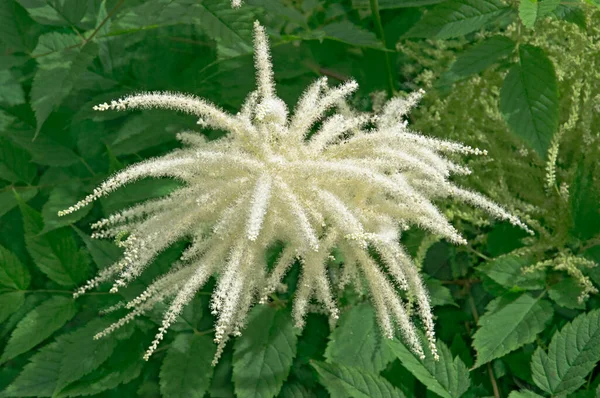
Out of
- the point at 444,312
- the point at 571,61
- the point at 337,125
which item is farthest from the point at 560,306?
the point at 337,125

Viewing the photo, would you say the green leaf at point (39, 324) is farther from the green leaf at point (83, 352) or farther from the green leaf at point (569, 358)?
the green leaf at point (569, 358)

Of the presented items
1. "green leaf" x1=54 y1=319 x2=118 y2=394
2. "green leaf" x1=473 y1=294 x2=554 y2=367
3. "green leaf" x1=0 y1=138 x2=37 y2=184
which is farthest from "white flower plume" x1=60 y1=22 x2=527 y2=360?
"green leaf" x1=0 y1=138 x2=37 y2=184

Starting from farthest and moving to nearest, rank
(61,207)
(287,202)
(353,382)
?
(61,207)
(353,382)
(287,202)

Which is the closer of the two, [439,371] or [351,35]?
[439,371]

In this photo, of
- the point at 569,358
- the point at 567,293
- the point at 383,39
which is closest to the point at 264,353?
the point at 569,358

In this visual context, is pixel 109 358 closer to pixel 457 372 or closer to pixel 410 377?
pixel 410 377

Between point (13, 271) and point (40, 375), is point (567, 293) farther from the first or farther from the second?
point (13, 271)

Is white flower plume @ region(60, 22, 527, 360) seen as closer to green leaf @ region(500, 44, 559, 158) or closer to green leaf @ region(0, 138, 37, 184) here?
green leaf @ region(500, 44, 559, 158)
